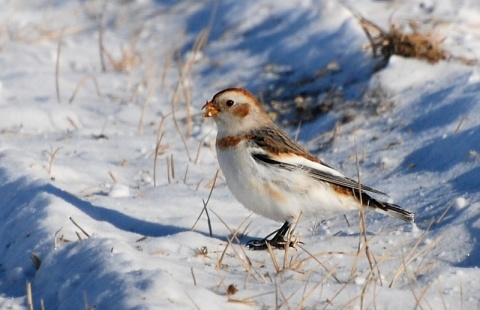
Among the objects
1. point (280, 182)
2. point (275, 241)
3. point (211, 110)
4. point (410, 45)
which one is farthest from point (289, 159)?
point (410, 45)

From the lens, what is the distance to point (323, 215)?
4.91m

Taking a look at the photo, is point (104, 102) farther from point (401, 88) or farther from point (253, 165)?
point (253, 165)

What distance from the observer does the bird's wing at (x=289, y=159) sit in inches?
187

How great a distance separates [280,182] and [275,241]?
0.30 m

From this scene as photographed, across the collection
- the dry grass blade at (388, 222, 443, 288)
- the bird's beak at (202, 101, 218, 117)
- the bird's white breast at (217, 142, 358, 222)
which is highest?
the bird's beak at (202, 101, 218, 117)

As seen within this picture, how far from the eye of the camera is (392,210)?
473 centimetres

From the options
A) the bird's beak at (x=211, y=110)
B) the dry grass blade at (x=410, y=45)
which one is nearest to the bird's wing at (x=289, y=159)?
the bird's beak at (x=211, y=110)

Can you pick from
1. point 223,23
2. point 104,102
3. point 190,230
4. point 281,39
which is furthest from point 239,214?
point 223,23

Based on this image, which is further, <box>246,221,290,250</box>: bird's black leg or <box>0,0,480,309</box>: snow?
<box>246,221,290,250</box>: bird's black leg

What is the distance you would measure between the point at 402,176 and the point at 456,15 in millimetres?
2574

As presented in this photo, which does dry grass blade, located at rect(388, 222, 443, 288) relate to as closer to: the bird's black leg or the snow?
the snow

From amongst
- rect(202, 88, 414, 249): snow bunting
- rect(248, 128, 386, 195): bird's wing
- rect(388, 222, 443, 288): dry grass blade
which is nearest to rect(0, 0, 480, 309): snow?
rect(388, 222, 443, 288): dry grass blade

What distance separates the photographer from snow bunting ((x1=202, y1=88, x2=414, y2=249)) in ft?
15.5

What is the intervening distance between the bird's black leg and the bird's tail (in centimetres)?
45
